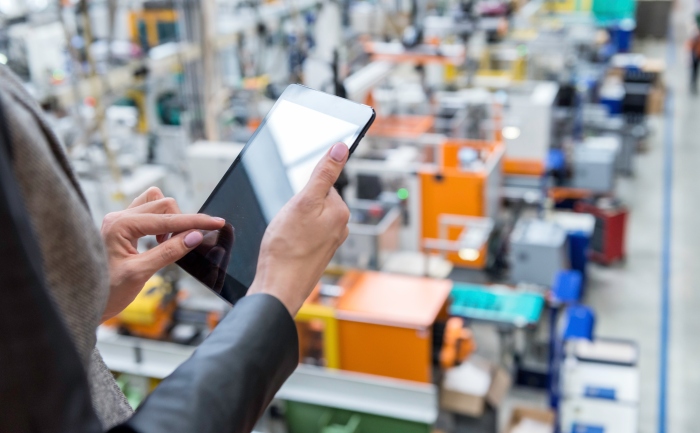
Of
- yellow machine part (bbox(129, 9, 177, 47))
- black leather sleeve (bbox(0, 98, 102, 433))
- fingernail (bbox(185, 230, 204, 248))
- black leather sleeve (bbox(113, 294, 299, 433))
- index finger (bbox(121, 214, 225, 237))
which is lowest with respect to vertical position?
black leather sleeve (bbox(113, 294, 299, 433))

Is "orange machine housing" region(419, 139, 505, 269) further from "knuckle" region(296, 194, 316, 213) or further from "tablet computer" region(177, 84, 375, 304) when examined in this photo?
"knuckle" region(296, 194, 316, 213)

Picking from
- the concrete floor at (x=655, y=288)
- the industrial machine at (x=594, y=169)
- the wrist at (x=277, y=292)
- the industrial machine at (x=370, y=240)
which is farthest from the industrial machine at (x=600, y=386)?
the wrist at (x=277, y=292)

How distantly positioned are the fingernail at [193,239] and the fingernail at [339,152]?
263mm

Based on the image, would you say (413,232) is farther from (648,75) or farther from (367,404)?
(648,75)

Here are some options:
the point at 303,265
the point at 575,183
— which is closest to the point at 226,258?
the point at 303,265

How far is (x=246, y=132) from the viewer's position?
912 centimetres

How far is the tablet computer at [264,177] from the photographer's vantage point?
106cm

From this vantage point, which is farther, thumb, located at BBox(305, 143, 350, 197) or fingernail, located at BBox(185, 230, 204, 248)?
fingernail, located at BBox(185, 230, 204, 248)

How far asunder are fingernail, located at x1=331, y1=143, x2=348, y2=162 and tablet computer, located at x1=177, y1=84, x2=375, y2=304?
0.29ft

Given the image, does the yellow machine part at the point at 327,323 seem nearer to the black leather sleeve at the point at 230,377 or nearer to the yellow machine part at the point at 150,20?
the black leather sleeve at the point at 230,377

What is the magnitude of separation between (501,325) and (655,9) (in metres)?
17.6

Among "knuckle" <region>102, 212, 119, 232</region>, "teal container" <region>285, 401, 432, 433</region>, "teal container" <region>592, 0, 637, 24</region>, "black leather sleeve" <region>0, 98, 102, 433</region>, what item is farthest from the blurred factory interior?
"teal container" <region>592, 0, 637, 24</region>

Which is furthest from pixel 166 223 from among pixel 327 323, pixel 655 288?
pixel 655 288

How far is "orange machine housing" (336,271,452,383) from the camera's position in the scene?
485 cm
